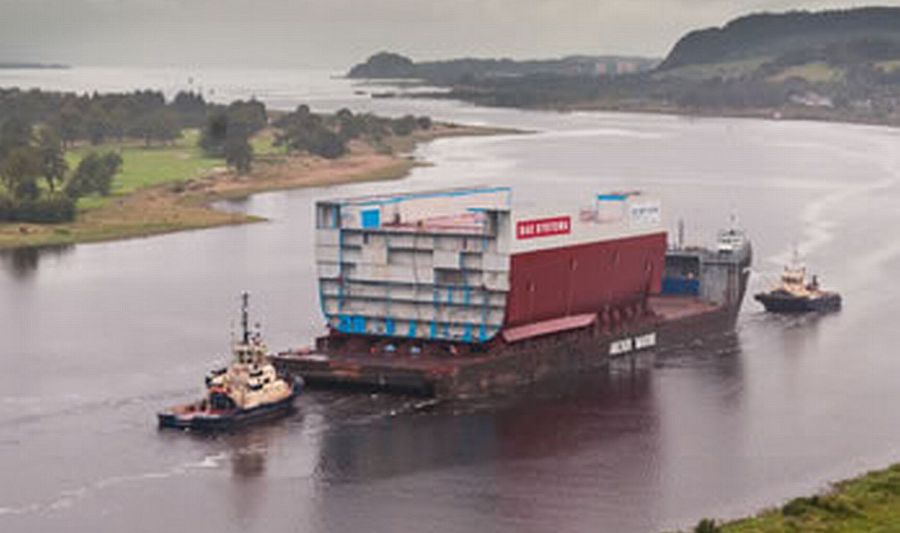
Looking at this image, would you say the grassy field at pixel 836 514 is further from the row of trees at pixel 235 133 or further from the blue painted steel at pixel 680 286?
the row of trees at pixel 235 133

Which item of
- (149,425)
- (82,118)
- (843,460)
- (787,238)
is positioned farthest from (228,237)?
(82,118)

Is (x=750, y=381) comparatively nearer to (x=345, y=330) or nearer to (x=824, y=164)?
(x=345, y=330)

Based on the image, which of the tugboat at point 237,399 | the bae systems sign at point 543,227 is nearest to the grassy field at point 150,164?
the bae systems sign at point 543,227

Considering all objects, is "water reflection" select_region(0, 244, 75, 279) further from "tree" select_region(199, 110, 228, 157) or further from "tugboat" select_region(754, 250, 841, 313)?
"tree" select_region(199, 110, 228, 157)

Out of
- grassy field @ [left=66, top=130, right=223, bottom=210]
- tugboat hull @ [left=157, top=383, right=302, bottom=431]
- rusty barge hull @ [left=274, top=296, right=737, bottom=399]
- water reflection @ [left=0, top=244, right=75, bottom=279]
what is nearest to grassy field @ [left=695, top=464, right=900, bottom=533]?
rusty barge hull @ [left=274, top=296, right=737, bottom=399]

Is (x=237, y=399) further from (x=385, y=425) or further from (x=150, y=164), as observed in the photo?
(x=150, y=164)
